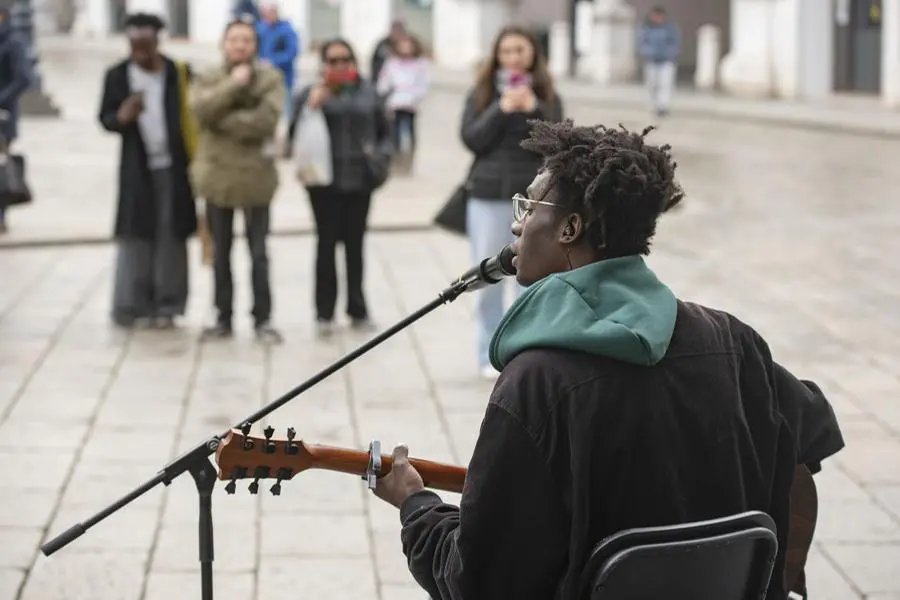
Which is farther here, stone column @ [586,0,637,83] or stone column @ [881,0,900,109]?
stone column @ [586,0,637,83]

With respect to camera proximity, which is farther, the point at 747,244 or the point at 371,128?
the point at 747,244

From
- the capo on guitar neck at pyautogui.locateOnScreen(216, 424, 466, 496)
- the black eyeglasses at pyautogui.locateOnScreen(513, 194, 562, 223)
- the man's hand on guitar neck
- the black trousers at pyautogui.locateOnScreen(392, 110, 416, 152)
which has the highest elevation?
the black eyeglasses at pyautogui.locateOnScreen(513, 194, 562, 223)

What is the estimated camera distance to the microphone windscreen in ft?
10.2

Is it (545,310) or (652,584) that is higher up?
(545,310)

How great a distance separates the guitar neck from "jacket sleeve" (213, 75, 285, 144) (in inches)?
232

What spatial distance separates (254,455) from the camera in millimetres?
3014

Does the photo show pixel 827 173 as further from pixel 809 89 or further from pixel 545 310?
pixel 545 310

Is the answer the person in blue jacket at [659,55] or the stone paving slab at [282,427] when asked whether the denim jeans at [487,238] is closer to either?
the stone paving slab at [282,427]

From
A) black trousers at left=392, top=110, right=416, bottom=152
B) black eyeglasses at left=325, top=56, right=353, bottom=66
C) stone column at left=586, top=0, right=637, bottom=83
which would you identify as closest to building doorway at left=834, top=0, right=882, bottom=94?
stone column at left=586, top=0, right=637, bottom=83

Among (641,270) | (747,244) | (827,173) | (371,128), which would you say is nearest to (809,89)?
(827,173)

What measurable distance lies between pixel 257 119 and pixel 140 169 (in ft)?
2.88

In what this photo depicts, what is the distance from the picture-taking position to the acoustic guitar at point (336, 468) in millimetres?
3014

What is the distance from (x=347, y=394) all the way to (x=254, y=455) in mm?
5046

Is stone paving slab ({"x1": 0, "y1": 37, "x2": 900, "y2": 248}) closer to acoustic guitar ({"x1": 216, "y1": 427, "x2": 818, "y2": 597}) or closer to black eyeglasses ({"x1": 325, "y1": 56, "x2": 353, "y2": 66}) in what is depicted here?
black eyeglasses ({"x1": 325, "y1": 56, "x2": 353, "y2": 66})
